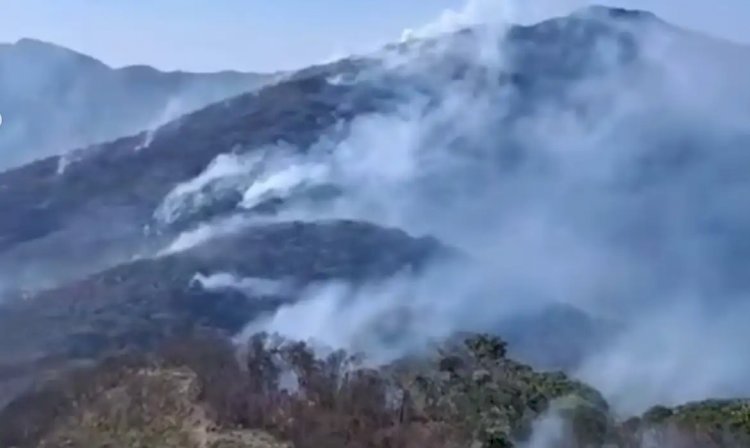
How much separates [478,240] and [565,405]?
124905 millimetres

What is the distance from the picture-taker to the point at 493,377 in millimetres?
51594

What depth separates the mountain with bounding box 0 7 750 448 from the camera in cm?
4672

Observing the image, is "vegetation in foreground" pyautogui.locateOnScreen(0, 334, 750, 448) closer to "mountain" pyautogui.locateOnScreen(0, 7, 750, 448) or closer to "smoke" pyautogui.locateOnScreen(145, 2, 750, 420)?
"mountain" pyautogui.locateOnScreen(0, 7, 750, 448)

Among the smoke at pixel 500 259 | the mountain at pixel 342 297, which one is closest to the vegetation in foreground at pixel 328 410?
the mountain at pixel 342 297

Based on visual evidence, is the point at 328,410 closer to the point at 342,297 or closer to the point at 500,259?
the point at 342,297

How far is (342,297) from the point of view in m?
129

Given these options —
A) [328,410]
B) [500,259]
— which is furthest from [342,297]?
[328,410]

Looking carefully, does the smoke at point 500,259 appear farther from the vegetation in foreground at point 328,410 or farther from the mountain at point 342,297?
the vegetation in foreground at point 328,410

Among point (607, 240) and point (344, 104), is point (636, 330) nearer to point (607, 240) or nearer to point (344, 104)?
point (607, 240)

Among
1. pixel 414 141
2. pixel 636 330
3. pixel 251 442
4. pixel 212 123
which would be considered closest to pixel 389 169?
pixel 414 141

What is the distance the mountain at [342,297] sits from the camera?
4672 cm

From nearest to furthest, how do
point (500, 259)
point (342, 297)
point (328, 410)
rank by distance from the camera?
1. point (328, 410)
2. point (342, 297)
3. point (500, 259)

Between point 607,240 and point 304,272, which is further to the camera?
point 607,240

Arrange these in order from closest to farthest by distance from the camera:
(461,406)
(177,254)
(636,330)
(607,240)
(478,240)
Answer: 1. (461,406)
2. (177,254)
3. (636,330)
4. (478,240)
5. (607,240)
